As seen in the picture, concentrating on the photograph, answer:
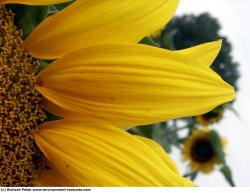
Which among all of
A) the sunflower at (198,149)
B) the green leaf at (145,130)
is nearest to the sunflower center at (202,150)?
the sunflower at (198,149)

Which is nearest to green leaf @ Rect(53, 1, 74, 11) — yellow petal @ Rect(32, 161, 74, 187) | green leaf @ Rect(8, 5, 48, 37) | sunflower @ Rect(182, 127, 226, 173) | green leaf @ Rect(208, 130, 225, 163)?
green leaf @ Rect(8, 5, 48, 37)

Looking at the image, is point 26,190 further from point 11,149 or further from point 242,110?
point 242,110

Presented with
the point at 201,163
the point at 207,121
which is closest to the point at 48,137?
the point at 207,121

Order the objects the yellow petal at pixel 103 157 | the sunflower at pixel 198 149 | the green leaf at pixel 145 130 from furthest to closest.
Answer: the sunflower at pixel 198 149 → the green leaf at pixel 145 130 → the yellow petal at pixel 103 157

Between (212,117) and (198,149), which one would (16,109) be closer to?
(212,117)

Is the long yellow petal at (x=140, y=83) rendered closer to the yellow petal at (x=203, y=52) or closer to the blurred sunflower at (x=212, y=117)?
the yellow petal at (x=203, y=52)

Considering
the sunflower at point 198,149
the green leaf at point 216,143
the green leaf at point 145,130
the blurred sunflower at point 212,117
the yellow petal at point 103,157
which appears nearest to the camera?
the yellow petal at point 103,157

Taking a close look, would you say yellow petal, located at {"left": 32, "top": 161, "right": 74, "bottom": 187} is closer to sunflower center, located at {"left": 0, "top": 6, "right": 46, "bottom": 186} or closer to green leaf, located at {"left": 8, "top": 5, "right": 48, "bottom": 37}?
sunflower center, located at {"left": 0, "top": 6, "right": 46, "bottom": 186}

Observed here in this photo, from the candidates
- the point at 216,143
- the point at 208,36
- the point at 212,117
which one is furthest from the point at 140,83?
the point at 212,117
